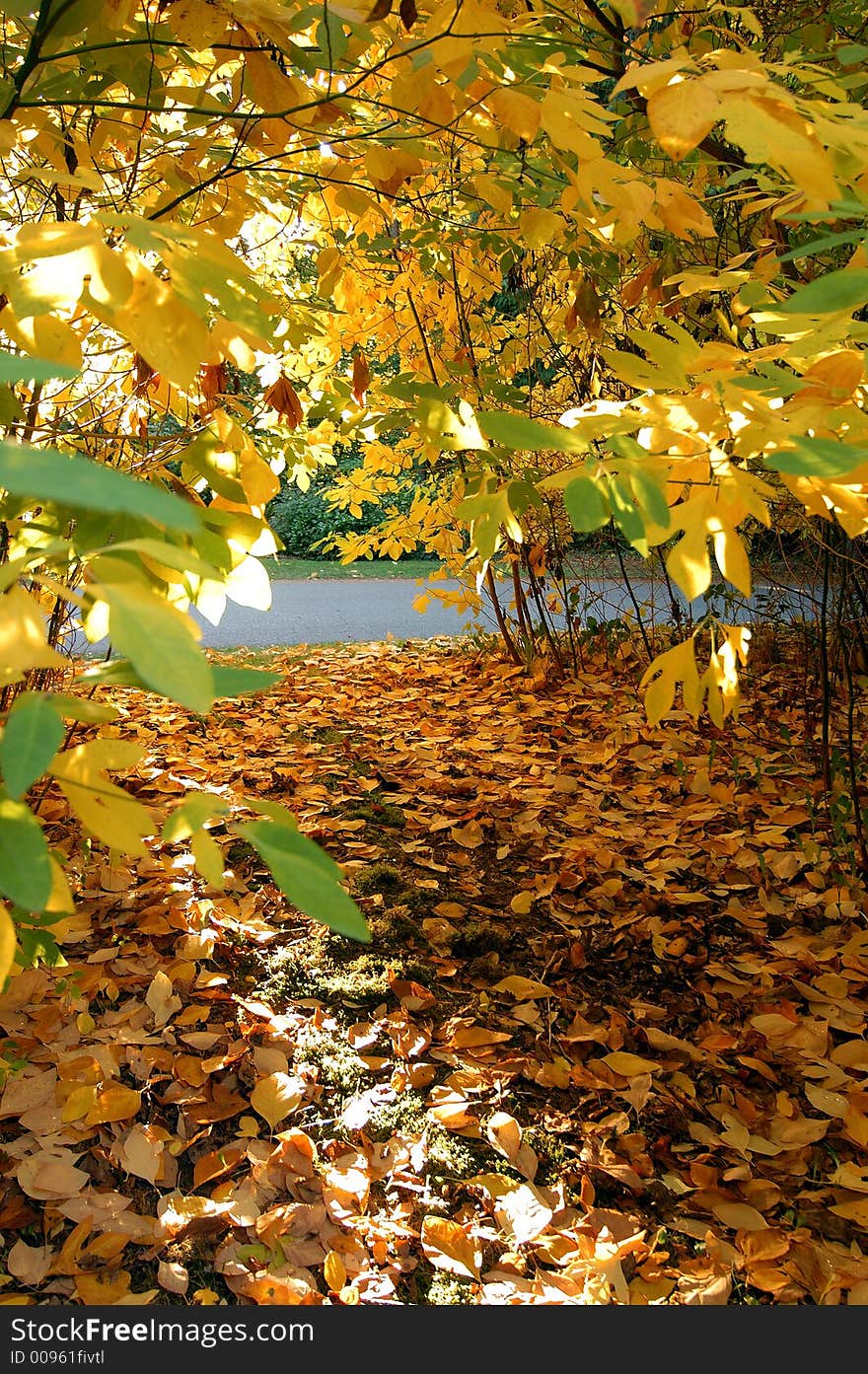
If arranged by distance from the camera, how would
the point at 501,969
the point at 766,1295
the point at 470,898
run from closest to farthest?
the point at 766,1295, the point at 501,969, the point at 470,898

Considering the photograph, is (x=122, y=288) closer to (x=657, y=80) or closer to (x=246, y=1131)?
(x=657, y=80)

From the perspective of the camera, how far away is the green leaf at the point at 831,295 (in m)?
0.73

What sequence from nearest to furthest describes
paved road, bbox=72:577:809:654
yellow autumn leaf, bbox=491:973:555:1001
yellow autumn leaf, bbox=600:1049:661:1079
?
1. yellow autumn leaf, bbox=600:1049:661:1079
2. yellow autumn leaf, bbox=491:973:555:1001
3. paved road, bbox=72:577:809:654

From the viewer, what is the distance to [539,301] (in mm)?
4145

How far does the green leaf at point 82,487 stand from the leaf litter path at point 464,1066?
52.1 inches

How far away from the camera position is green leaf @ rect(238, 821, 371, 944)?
54cm

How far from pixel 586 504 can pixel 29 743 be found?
484 millimetres

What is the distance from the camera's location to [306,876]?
22.1 inches

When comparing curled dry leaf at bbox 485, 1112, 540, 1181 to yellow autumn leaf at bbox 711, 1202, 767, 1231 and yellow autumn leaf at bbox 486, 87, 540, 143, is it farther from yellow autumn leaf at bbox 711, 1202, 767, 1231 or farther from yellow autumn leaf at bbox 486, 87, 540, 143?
yellow autumn leaf at bbox 486, 87, 540, 143

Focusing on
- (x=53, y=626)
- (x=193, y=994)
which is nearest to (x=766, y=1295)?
(x=193, y=994)

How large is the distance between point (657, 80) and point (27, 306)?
59 centimetres

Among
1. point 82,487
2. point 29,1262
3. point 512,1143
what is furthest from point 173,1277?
point 82,487

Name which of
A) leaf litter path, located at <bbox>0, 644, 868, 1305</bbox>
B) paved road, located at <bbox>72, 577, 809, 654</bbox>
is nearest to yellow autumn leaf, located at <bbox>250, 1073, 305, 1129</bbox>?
leaf litter path, located at <bbox>0, 644, 868, 1305</bbox>

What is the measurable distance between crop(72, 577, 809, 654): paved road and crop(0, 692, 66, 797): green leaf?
553cm
